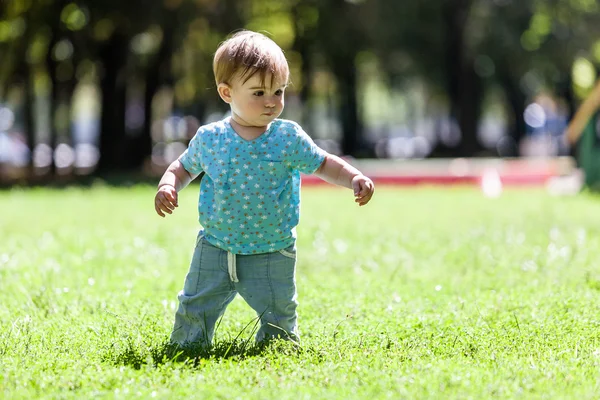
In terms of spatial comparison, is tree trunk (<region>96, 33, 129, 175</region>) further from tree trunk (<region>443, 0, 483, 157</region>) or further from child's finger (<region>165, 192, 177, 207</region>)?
child's finger (<region>165, 192, 177, 207</region>)

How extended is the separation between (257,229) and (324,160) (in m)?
0.53

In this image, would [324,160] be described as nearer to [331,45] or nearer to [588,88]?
[331,45]

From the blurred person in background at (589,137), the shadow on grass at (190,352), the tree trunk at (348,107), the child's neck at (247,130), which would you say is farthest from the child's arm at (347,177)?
the tree trunk at (348,107)

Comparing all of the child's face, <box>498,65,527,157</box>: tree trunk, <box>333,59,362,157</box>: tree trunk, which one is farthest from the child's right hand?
<box>498,65,527,157</box>: tree trunk

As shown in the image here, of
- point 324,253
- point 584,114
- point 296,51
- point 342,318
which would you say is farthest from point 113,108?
point 342,318

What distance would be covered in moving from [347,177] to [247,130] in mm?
600

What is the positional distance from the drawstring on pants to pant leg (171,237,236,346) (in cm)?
3

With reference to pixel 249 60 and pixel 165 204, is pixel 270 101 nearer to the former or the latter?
pixel 249 60

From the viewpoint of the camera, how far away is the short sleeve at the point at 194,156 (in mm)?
4906

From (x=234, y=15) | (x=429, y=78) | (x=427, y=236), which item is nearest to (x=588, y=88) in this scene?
(x=429, y=78)

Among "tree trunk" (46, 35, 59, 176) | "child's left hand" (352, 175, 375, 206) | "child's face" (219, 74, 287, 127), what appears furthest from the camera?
"tree trunk" (46, 35, 59, 176)

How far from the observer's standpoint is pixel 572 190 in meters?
20.1

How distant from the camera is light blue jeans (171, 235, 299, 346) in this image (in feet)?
16.0

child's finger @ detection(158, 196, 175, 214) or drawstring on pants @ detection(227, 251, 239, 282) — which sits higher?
child's finger @ detection(158, 196, 175, 214)
